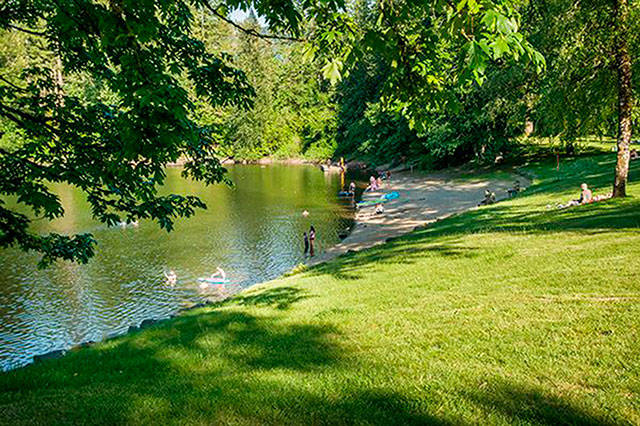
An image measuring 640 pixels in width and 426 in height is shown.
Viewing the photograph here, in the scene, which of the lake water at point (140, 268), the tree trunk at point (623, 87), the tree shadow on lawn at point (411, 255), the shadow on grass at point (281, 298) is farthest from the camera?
the lake water at point (140, 268)

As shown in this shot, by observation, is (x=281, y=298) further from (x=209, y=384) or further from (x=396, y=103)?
(x=396, y=103)

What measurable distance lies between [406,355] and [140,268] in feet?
72.7

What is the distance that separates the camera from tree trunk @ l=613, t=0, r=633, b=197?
48.1ft

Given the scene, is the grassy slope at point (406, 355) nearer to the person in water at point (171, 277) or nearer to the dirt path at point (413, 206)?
the person in water at point (171, 277)

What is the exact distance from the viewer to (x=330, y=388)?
5.33 meters

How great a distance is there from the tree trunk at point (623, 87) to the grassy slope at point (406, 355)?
18.4 ft

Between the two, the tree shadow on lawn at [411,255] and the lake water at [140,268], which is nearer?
the tree shadow on lawn at [411,255]

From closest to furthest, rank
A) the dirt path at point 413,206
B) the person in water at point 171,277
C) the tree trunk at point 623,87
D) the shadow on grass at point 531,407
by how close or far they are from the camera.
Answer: the shadow on grass at point 531,407, the tree trunk at point 623,87, the person in water at point 171,277, the dirt path at point 413,206

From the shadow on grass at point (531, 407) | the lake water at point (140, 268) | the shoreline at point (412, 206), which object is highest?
the shadow on grass at point (531, 407)

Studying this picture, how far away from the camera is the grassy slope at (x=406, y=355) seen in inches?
Result: 188

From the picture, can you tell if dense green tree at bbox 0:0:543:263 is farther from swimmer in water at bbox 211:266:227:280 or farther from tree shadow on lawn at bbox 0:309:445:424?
swimmer in water at bbox 211:266:227:280

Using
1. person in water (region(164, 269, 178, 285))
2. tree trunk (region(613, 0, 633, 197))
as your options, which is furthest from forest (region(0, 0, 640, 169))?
person in water (region(164, 269, 178, 285))

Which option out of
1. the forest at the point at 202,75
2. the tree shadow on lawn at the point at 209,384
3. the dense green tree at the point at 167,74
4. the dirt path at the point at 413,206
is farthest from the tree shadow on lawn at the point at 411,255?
the dirt path at the point at 413,206

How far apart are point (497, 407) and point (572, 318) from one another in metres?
2.58
